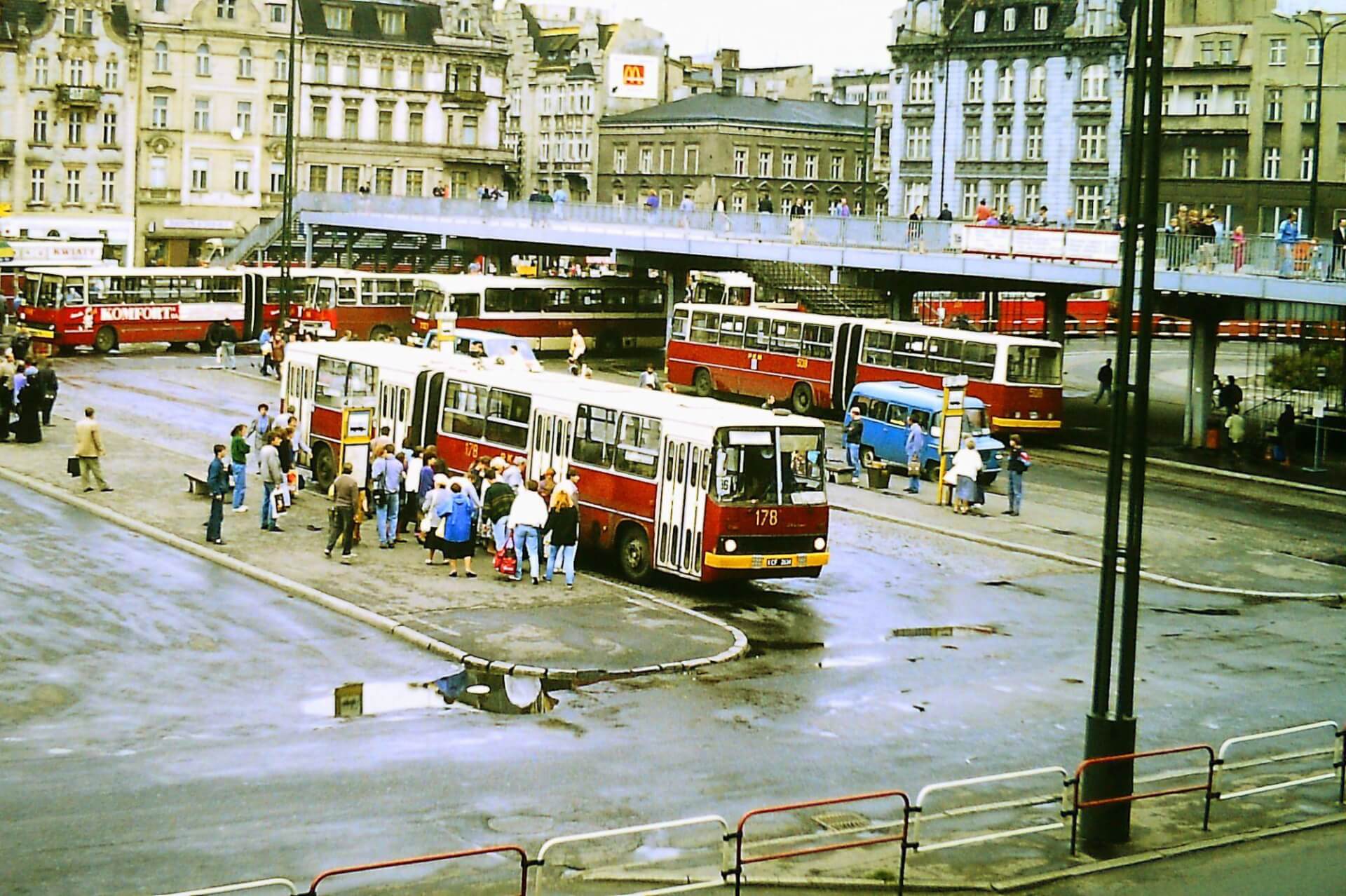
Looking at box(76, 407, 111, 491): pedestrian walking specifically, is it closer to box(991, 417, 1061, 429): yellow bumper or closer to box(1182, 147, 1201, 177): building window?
box(991, 417, 1061, 429): yellow bumper

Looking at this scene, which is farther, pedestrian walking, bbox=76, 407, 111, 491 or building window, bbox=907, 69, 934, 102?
building window, bbox=907, 69, 934, 102

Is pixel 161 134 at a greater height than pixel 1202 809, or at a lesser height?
greater

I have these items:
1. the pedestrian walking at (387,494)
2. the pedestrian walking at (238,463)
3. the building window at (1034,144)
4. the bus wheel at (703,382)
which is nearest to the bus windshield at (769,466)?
the pedestrian walking at (387,494)

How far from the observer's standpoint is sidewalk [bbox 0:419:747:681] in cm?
2244

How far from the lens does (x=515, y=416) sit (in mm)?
30828

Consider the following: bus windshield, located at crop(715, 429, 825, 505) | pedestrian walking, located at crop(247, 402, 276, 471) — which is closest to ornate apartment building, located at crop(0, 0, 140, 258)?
pedestrian walking, located at crop(247, 402, 276, 471)

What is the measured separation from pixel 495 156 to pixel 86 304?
5132cm

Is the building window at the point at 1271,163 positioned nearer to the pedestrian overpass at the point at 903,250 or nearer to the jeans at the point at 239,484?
the pedestrian overpass at the point at 903,250

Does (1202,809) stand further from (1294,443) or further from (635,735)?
(1294,443)

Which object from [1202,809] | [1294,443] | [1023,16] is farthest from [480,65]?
[1202,809]

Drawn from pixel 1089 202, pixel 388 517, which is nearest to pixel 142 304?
pixel 388 517

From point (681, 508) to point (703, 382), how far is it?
2947 centimetres

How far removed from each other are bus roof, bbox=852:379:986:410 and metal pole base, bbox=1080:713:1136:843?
23692 mm

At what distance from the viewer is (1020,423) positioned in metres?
47.1
